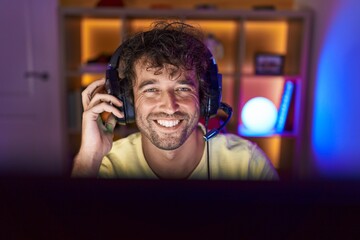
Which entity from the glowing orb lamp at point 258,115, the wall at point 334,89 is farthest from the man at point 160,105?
the glowing orb lamp at point 258,115

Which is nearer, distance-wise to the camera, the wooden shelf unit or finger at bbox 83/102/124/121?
finger at bbox 83/102/124/121

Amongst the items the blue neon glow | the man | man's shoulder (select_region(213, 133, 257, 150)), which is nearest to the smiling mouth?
the man

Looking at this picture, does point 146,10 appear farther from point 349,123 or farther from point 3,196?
point 3,196

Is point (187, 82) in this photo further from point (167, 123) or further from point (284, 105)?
point (284, 105)

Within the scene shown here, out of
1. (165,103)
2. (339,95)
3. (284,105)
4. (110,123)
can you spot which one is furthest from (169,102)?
(284,105)

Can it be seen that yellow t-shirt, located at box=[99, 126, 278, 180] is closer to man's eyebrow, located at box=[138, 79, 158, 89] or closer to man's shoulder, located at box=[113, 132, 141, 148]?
man's shoulder, located at box=[113, 132, 141, 148]

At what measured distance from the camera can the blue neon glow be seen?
6.23 ft

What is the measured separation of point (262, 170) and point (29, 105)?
2.11 m

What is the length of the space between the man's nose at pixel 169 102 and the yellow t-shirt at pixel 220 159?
0.32 feet

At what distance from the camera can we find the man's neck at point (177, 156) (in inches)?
28.4

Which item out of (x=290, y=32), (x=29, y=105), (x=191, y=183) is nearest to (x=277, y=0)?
(x=290, y=32)

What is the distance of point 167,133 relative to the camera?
0.80 meters

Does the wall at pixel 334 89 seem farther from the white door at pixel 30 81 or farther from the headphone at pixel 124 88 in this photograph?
the white door at pixel 30 81

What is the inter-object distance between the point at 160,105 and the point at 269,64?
168 cm
